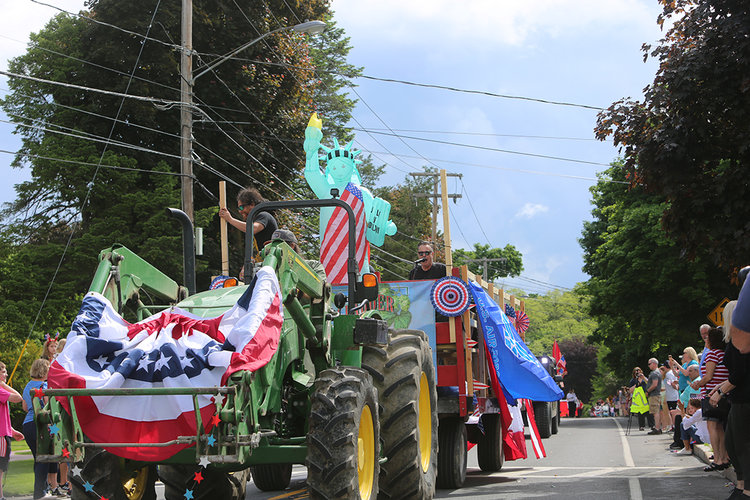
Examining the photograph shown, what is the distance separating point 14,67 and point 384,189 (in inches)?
1748

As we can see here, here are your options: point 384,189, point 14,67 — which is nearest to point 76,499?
point 14,67

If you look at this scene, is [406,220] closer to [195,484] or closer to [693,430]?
[693,430]

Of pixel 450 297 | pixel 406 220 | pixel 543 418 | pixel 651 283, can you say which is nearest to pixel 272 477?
pixel 450 297

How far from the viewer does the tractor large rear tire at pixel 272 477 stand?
11398 mm

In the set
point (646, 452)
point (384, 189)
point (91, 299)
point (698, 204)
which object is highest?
point (384, 189)

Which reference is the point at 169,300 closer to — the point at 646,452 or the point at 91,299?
the point at 91,299

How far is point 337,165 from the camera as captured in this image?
14.1 m

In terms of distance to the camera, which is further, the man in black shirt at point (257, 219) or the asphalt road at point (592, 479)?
the asphalt road at point (592, 479)

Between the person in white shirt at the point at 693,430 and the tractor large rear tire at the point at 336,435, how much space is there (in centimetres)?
844

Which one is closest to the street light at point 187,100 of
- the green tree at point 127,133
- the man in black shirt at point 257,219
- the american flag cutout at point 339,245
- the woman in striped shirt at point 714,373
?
the green tree at point 127,133

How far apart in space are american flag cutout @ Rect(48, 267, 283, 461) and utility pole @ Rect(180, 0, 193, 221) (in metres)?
14.6

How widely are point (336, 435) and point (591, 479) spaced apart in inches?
282

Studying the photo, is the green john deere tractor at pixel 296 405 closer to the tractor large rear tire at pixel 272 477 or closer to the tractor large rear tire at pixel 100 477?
the tractor large rear tire at pixel 100 477

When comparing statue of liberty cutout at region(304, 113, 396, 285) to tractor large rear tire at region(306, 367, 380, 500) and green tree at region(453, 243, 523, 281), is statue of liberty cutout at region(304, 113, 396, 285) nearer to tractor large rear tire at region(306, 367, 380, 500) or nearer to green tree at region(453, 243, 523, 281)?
tractor large rear tire at region(306, 367, 380, 500)
